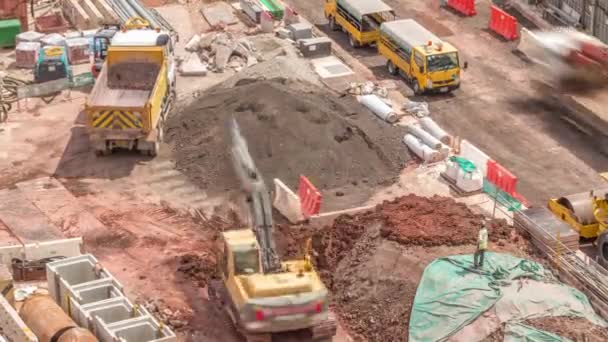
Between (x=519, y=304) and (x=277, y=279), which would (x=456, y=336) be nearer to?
(x=519, y=304)

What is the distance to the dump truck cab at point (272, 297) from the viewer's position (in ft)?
101

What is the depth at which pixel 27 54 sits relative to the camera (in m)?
53.0

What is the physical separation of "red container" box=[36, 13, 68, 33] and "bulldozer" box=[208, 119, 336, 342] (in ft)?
80.6

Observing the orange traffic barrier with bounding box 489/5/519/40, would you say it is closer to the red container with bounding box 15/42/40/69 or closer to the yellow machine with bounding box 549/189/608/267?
the yellow machine with bounding box 549/189/608/267

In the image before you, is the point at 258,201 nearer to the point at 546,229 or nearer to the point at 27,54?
the point at 546,229

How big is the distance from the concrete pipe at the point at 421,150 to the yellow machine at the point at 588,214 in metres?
5.74

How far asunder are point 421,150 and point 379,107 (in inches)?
157

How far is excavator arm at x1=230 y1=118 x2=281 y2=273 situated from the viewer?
108ft

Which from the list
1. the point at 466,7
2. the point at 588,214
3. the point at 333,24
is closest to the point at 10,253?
the point at 588,214

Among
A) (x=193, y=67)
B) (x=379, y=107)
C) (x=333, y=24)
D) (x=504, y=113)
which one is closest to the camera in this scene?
(x=379, y=107)

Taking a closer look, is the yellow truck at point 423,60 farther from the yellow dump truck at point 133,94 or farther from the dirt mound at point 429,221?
the dirt mound at point 429,221

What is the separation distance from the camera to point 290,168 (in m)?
42.2

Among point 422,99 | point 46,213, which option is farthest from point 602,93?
point 46,213

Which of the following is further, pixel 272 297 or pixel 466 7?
pixel 466 7
